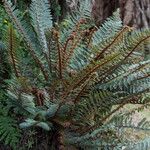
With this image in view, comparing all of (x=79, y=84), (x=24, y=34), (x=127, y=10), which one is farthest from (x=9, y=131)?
(x=127, y=10)

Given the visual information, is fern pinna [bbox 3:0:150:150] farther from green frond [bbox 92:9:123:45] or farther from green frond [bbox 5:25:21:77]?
green frond [bbox 92:9:123:45]

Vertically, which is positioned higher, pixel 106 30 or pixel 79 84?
pixel 106 30

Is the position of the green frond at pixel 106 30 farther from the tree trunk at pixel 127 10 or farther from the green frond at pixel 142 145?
the tree trunk at pixel 127 10

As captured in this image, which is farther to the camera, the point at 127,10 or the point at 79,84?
the point at 127,10

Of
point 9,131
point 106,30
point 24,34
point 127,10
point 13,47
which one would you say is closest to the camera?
point 13,47

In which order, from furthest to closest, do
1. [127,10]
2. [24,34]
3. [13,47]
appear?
1. [127,10]
2. [24,34]
3. [13,47]

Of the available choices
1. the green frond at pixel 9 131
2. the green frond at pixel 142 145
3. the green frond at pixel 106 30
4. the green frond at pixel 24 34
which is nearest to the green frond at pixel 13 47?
the green frond at pixel 24 34

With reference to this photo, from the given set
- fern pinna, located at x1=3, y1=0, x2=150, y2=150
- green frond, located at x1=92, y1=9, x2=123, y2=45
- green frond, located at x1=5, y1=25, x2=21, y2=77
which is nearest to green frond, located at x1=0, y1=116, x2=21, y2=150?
fern pinna, located at x1=3, y1=0, x2=150, y2=150

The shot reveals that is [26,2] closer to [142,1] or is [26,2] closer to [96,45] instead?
[96,45]

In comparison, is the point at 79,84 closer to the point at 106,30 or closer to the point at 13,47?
the point at 13,47
